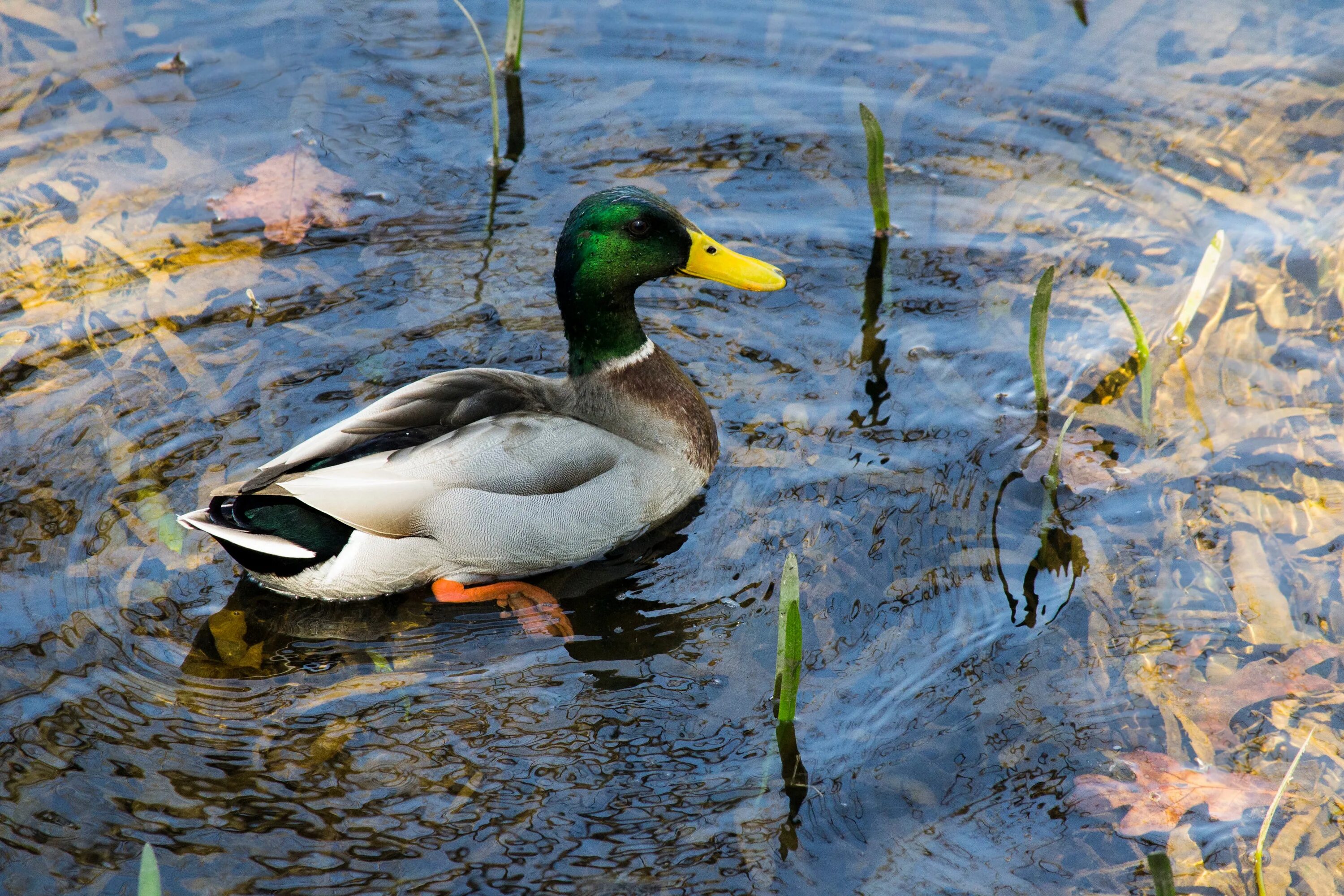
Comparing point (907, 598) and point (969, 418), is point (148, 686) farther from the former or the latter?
point (969, 418)

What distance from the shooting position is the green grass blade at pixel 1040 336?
195 inches

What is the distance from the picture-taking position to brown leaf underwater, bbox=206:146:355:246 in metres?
6.84

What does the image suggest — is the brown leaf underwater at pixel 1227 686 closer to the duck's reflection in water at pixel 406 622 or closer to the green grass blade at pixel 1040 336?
the green grass blade at pixel 1040 336

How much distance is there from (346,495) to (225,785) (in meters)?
1.11

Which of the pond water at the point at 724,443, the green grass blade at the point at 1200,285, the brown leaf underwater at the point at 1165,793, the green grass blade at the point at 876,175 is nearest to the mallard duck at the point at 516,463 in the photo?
the pond water at the point at 724,443

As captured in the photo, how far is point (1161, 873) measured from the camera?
302 cm

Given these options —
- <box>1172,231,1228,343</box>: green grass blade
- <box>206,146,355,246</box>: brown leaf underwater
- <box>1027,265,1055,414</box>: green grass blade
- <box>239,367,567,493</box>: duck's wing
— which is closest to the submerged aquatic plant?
<box>206,146,355,246</box>: brown leaf underwater

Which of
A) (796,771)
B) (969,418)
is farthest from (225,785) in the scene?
(969,418)

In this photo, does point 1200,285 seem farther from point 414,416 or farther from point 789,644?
point 414,416

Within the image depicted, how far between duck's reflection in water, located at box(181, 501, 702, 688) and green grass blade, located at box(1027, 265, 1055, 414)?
174 centimetres

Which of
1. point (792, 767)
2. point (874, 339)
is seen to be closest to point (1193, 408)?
point (874, 339)

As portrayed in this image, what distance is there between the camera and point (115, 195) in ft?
22.7

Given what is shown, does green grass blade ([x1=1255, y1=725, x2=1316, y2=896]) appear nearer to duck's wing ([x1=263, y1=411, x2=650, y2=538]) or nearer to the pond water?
the pond water

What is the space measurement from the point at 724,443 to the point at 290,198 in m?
2.85
